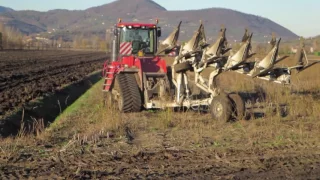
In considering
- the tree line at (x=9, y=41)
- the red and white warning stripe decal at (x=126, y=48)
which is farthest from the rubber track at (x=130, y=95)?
the tree line at (x=9, y=41)

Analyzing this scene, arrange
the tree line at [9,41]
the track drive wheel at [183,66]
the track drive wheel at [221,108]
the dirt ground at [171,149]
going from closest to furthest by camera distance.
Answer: the dirt ground at [171,149], the track drive wheel at [221,108], the track drive wheel at [183,66], the tree line at [9,41]

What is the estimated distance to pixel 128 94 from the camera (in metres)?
12.8

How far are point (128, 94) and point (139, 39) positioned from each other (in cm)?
266

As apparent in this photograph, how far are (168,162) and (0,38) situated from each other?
275ft

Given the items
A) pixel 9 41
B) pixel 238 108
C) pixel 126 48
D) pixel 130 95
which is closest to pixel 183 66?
pixel 130 95

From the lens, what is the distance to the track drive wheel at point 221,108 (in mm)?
10689

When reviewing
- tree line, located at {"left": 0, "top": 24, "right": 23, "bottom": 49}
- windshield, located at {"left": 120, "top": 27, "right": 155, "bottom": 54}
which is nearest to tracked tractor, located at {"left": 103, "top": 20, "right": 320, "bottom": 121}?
windshield, located at {"left": 120, "top": 27, "right": 155, "bottom": 54}

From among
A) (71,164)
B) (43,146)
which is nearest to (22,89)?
(43,146)

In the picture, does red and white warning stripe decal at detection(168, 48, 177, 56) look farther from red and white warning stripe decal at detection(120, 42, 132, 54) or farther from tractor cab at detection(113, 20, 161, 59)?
red and white warning stripe decal at detection(120, 42, 132, 54)

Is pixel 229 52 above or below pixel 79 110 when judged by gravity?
Result: above

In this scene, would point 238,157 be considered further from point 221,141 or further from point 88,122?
point 88,122

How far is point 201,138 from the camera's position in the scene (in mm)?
8812

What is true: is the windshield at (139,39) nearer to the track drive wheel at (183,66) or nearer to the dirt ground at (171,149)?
the track drive wheel at (183,66)

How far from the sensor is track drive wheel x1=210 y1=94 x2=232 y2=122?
35.1ft
